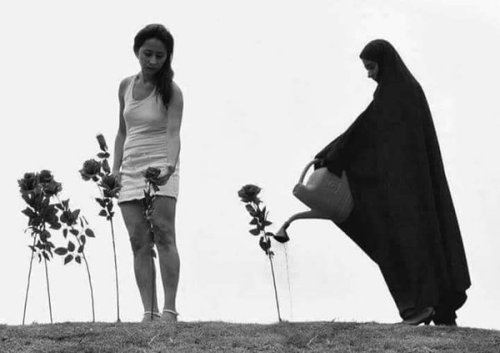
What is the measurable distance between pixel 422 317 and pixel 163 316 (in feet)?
6.31

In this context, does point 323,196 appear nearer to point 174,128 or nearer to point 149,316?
point 174,128

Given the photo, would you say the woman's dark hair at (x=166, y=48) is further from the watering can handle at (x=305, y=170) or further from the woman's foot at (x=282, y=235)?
the woman's foot at (x=282, y=235)

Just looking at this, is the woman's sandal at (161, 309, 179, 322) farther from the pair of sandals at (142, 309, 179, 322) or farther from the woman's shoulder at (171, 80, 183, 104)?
the woman's shoulder at (171, 80, 183, 104)

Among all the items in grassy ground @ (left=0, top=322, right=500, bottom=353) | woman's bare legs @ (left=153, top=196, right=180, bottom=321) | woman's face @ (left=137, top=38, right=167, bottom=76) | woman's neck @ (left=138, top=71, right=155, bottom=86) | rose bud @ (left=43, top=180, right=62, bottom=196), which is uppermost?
woman's face @ (left=137, top=38, right=167, bottom=76)

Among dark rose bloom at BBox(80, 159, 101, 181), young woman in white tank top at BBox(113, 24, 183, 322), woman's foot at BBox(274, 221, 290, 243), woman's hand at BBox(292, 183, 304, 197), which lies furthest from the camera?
woman's foot at BBox(274, 221, 290, 243)

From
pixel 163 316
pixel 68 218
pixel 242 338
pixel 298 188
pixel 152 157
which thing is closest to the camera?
pixel 242 338

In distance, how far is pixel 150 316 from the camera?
8992mm

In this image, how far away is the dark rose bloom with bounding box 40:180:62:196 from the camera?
9.34 meters

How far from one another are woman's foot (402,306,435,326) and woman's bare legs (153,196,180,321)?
1.74m

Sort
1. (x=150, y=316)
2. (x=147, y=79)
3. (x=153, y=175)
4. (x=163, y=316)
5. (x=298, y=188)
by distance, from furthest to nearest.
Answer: (x=147, y=79) < (x=298, y=188) < (x=150, y=316) < (x=163, y=316) < (x=153, y=175)

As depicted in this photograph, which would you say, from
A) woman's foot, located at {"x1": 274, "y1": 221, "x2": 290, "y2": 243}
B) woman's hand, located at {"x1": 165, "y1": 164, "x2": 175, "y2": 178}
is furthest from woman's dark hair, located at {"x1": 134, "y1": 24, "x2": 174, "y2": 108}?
→ woman's foot, located at {"x1": 274, "y1": 221, "x2": 290, "y2": 243}

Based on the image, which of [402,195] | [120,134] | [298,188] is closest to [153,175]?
[120,134]

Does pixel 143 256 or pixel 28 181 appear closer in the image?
pixel 143 256

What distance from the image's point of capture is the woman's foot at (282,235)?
9398 millimetres
